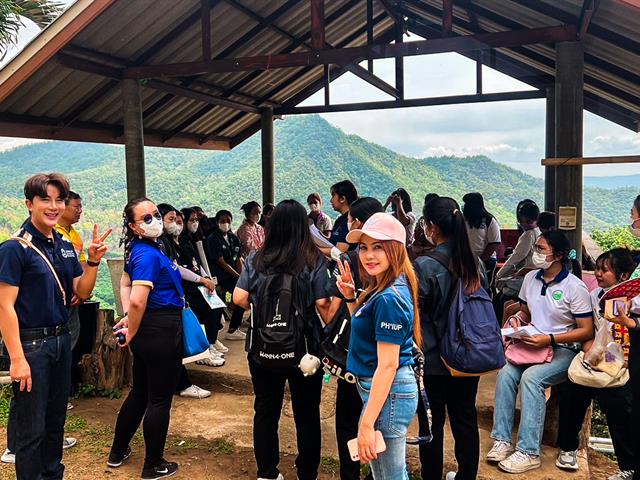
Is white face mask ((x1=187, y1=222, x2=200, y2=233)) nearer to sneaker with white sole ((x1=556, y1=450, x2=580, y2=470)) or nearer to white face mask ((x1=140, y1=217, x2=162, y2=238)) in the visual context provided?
white face mask ((x1=140, y1=217, x2=162, y2=238))

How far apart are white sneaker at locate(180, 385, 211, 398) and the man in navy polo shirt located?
1.87 metres

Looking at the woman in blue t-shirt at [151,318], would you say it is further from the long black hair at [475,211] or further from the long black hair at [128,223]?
the long black hair at [475,211]

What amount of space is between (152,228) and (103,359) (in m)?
2.25

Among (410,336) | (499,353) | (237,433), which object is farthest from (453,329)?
(237,433)

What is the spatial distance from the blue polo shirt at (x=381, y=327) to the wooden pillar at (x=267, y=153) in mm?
9375

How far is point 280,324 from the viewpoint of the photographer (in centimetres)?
279

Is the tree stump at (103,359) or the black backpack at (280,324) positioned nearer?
the black backpack at (280,324)

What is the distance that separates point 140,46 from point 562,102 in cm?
517

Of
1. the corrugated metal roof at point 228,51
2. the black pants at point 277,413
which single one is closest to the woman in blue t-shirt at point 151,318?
the black pants at point 277,413

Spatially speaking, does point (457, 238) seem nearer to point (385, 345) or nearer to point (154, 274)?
point (385, 345)

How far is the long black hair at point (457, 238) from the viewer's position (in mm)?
2666

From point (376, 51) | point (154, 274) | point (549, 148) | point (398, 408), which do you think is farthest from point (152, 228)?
point (549, 148)

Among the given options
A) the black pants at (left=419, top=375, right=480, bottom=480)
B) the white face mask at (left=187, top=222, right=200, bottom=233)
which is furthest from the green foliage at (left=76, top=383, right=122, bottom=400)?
the black pants at (left=419, top=375, right=480, bottom=480)

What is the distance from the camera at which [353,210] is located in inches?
117
